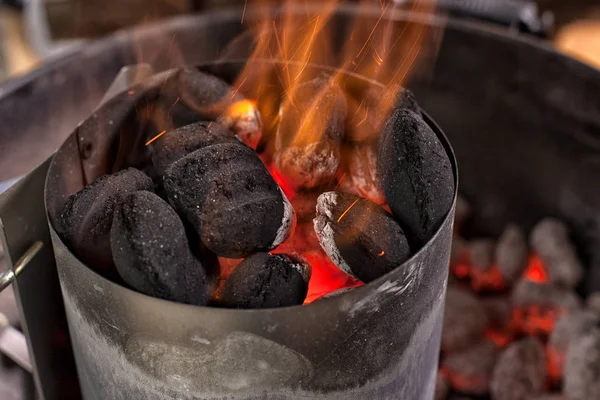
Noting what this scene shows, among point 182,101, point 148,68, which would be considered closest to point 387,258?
point 182,101

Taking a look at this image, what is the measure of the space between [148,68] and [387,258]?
0.62 meters

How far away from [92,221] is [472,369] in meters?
0.91

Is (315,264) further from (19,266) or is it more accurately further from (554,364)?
(554,364)

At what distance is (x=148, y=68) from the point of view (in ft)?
3.56

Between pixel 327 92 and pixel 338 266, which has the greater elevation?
pixel 327 92

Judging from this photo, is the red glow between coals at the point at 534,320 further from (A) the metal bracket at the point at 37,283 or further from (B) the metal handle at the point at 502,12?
(A) the metal bracket at the point at 37,283

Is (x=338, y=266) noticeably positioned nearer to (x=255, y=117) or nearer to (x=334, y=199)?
(x=334, y=199)

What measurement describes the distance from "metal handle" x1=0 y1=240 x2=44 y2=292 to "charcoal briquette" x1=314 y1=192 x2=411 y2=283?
392 mm

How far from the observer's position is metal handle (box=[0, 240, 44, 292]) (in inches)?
30.8

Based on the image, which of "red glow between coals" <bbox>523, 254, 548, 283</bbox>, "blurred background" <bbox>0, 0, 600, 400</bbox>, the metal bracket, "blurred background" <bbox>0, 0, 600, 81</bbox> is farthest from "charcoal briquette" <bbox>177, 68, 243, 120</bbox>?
"blurred background" <bbox>0, 0, 600, 81</bbox>

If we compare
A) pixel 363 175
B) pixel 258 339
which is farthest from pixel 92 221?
pixel 363 175

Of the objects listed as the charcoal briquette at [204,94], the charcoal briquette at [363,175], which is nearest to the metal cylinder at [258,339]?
the charcoal briquette at [363,175]

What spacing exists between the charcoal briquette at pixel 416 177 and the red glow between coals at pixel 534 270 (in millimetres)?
905

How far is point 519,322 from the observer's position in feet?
4.70
